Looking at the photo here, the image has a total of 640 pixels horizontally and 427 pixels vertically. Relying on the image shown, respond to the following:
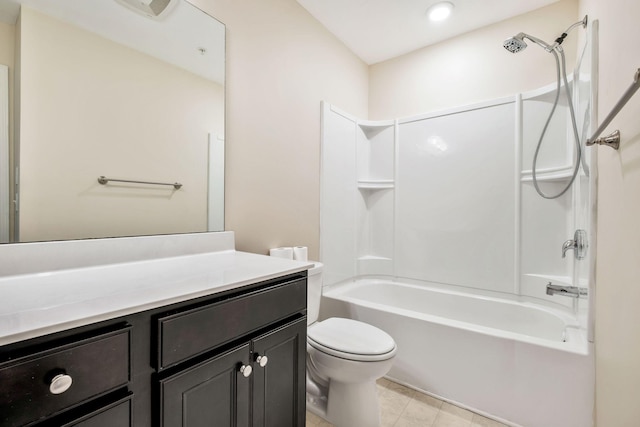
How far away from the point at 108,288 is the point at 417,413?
1658 millimetres

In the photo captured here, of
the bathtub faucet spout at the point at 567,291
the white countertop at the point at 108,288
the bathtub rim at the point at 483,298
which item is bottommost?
the bathtub rim at the point at 483,298

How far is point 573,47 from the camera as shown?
1.90 meters

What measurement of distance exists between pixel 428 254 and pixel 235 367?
198cm

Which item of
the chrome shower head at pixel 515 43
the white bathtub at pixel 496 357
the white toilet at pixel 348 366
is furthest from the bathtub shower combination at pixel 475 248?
the white toilet at pixel 348 366

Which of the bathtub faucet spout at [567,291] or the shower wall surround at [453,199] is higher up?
the shower wall surround at [453,199]

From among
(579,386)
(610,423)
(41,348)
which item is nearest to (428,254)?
(579,386)

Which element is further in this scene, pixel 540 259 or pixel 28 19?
pixel 540 259

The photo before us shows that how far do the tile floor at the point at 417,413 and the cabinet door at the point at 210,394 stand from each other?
35.2 inches

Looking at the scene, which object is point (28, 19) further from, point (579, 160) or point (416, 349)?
point (579, 160)

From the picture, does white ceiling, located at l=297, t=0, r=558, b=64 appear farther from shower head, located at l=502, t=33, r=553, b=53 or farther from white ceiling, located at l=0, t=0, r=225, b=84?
white ceiling, located at l=0, t=0, r=225, b=84

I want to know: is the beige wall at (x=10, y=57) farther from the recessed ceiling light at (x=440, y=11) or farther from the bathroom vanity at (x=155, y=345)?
the recessed ceiling light at (x=440, y=11)

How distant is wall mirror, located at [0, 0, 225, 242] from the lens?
0.91 metres

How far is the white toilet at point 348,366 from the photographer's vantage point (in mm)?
1349

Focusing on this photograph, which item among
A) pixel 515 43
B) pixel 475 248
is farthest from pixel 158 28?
pixel 475 248
